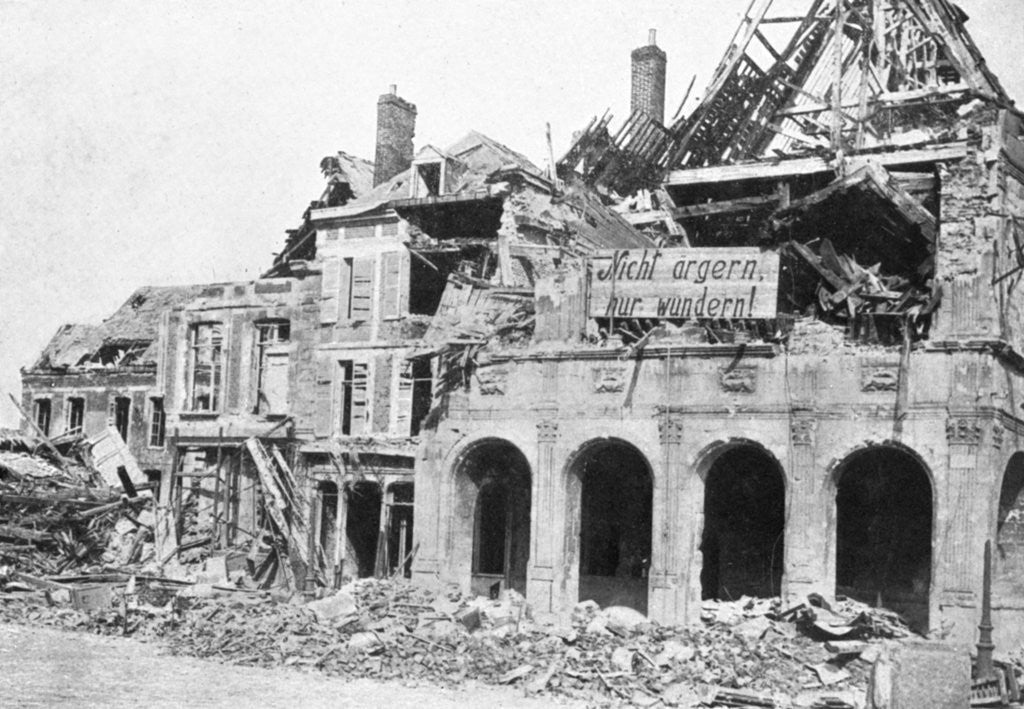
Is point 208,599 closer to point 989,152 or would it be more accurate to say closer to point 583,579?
point 583,579

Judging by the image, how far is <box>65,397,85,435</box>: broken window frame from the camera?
152 feet

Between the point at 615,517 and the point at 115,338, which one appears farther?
the point at 115,338

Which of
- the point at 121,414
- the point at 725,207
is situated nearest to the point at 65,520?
the point at 121,414

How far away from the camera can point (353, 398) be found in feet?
106

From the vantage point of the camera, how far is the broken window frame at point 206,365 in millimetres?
34688

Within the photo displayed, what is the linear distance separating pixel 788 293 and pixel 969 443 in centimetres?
625

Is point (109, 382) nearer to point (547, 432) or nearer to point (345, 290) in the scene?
point (345, 290)

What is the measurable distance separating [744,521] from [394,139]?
15.3m

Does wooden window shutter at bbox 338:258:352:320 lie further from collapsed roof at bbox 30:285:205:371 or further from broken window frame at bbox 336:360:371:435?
collapsed roof at bbox 30:285:205:371

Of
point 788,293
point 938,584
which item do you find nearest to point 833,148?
point 788,293

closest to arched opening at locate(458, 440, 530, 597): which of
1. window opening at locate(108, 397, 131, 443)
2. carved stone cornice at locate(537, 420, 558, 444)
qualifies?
carved stone cornice at locate(537, 420, 558, 444)

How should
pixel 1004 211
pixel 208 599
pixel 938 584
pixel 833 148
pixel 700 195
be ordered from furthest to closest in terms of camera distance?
pixel 700 195
pixel 833 148
pixel 208 599
pixel 1004 211
pixel 938 584

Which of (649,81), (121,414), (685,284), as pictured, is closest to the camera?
(685,284)

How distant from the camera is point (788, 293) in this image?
2803 centimetres
